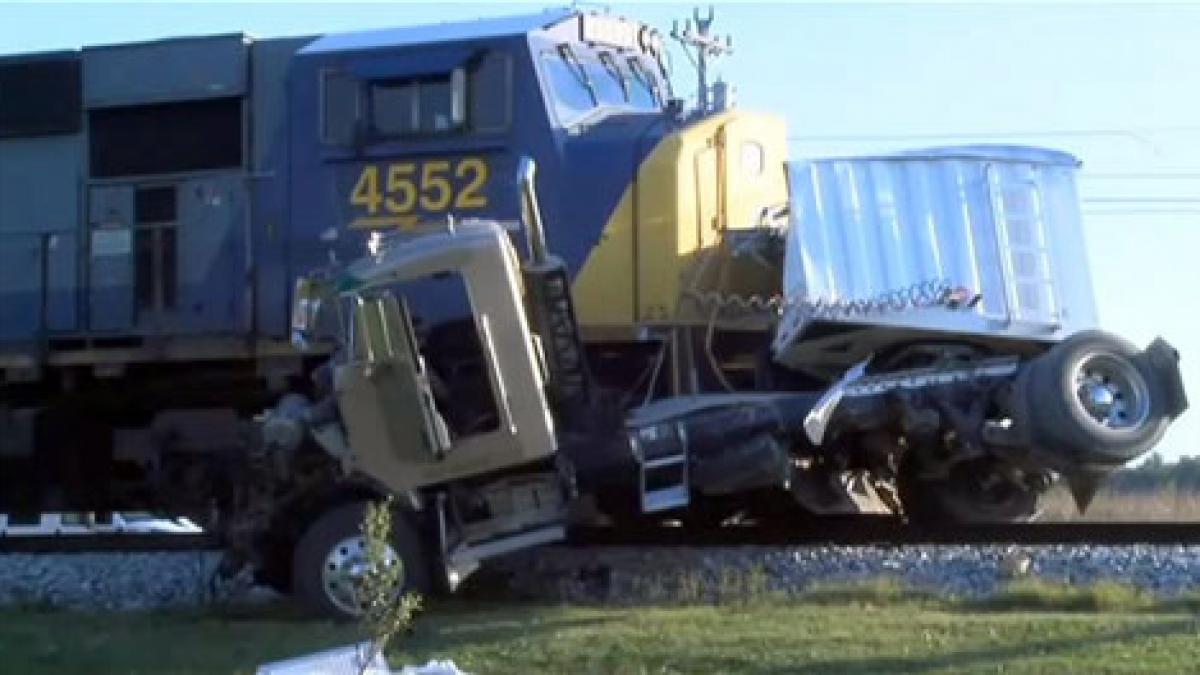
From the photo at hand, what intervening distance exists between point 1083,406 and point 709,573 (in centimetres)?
260

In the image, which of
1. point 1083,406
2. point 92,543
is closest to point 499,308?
point 1083,406

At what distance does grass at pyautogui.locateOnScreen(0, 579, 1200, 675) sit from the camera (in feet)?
30.2

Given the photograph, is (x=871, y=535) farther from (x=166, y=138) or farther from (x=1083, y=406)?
(x=166, y=138)

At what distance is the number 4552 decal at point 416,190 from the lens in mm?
13492

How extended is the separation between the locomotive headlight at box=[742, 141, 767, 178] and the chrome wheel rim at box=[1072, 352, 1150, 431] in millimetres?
3064

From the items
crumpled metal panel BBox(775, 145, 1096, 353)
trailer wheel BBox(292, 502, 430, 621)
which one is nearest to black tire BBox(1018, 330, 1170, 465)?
crumpled metal panel BBox(775, 145, 1096, 353)

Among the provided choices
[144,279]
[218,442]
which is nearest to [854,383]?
[218,442]

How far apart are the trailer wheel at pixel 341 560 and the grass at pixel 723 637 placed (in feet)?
0.71

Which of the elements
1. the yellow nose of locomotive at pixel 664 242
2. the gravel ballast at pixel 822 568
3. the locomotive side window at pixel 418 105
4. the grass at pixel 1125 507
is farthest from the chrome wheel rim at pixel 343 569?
the grass at pixel 1125 507

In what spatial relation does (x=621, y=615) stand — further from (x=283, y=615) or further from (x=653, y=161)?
(x=653, y=161)

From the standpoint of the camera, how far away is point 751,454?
1174 cm

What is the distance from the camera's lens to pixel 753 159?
13820mm

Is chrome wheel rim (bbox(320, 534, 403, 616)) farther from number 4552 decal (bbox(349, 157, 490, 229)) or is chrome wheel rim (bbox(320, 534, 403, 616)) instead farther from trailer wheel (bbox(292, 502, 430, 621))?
number 4552 decal (bbox(349, 157, 490, 229))

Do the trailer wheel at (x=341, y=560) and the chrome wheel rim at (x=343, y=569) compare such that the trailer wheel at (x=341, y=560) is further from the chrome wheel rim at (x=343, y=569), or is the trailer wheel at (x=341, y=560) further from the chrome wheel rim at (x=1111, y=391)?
the chrome wheel rim at (x=1111, y=391)
